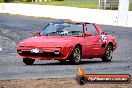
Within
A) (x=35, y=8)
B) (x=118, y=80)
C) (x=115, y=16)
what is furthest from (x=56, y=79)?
(x=35, y=8)

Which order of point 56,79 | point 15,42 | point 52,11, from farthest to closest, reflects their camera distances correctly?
point 52,11 < point 15,42 < point 56,79

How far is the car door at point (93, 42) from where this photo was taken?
1552 centimetres

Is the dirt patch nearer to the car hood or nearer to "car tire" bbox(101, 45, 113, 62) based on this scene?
the car hood

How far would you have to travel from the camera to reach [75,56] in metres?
14.5

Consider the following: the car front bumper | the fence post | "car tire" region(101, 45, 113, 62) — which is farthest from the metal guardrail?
the car front bumper

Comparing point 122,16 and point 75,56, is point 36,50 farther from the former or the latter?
point 122,16

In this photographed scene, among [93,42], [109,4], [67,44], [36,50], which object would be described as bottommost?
[109,4]

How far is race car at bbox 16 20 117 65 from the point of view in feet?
46.3

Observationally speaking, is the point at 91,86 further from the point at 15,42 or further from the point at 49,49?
the point at 15,42

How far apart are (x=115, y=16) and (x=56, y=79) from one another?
3476 centimetres

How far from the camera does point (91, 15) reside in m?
47.7

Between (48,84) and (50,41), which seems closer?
(48,84)

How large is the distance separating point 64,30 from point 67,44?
→ 1123mm

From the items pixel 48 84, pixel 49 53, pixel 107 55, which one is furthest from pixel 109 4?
pixel 48 84
